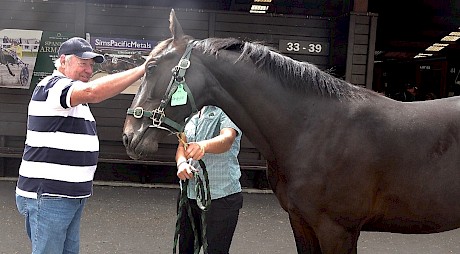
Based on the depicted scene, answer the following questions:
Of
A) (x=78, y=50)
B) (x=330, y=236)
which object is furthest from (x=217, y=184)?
(x=78, y=50)

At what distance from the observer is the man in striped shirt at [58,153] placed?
2611 millimetres

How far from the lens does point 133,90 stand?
285 inches

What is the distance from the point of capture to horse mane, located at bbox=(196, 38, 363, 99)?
260 cm

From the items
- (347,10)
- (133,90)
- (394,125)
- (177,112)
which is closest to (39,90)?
(177,112)

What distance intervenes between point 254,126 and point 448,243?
3888 mm

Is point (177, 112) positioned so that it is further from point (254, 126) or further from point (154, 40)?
point (154, 40)

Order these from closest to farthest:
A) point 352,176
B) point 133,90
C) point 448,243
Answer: point 352,176
point 448,243
point 133,90

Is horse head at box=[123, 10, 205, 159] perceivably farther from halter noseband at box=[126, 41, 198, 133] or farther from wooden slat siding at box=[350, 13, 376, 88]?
wooden slat siding at box=[350, 13, 376, 88]

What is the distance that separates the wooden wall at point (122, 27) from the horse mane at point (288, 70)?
4.67 metres

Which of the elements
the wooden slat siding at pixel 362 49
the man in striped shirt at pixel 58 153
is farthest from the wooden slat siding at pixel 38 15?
the man in striped shirt at pixel 58 153

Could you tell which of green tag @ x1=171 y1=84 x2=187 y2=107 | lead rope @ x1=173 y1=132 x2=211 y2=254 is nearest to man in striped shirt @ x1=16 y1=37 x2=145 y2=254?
green tag @ x1=171 y1=84 x2=187 y2=107

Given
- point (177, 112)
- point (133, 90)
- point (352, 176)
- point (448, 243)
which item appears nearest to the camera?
point (177, 112)

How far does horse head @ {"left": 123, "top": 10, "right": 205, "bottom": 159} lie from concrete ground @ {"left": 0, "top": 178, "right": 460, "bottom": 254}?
2780 mm

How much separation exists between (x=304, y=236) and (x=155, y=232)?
3.06 meters
